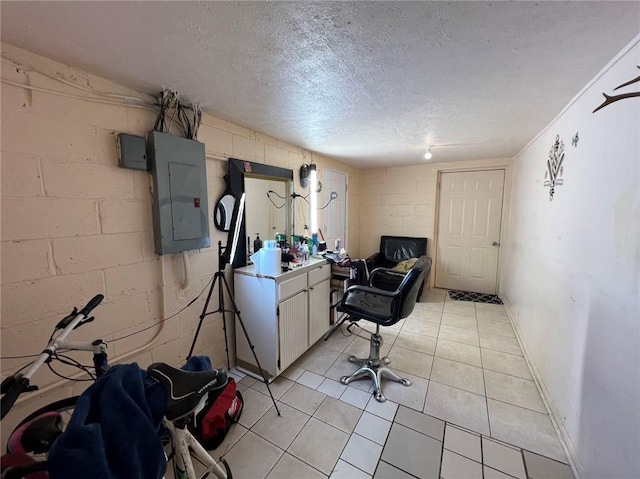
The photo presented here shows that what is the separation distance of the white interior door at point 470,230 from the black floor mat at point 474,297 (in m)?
0.10

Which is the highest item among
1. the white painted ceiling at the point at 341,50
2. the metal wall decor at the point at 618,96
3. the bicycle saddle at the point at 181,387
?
the white painted ceiling at the point at 341,50

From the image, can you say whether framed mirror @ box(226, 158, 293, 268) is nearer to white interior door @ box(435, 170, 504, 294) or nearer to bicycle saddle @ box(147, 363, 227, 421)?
bicycle saddle @ box(147, 363, 227, 421)

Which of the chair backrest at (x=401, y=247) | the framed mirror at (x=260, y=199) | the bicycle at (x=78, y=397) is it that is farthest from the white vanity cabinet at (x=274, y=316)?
the chair backrest at (x=401, y=247)

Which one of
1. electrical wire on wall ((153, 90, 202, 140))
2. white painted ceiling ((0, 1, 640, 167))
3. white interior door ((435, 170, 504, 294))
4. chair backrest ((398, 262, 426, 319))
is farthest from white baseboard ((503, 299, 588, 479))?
electrical wire on wall ((153, 90, 202, 140))

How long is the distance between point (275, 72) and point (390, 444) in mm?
2230

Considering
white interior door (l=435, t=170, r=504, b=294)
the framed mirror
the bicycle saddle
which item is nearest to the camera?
the bicycle saddle

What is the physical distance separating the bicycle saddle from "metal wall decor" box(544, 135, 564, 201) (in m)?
2.56

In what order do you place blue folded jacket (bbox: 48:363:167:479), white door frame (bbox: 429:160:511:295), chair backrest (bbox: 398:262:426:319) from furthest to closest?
white door frame (bbox: 429:160:511:295) < chair backrest (bbox: 398:262:426:319) < blue folded jacket (bbox: 48:363:167:479)

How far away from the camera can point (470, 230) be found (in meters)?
4.11

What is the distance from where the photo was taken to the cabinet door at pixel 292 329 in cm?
210

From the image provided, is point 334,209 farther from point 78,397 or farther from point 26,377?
point 26,377

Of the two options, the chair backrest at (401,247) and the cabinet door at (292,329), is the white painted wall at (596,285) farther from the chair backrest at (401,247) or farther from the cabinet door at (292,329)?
the chair backrest at (401,247)

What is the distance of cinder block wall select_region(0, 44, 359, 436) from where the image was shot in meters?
1.18

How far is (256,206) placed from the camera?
2.51 metres
